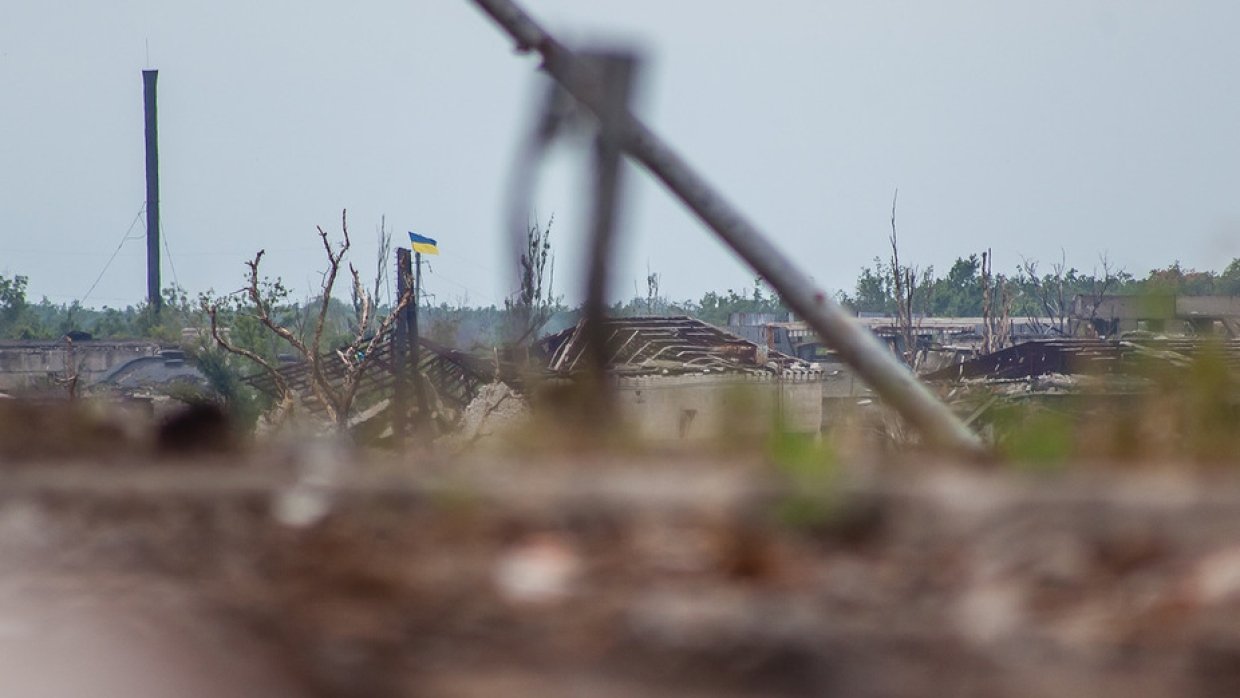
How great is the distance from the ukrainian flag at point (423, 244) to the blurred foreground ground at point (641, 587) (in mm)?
16479

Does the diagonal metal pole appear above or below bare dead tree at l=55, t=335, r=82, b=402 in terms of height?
above

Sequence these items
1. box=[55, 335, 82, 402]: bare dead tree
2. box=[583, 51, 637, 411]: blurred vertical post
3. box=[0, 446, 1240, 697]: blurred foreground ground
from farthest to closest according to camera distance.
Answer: box=[55, 335, 82, 402]: bare dead tree → box=[583, 51, 637, 411]: blurred vertical post → box=[0, 446, 1240, 697]: blurred foreground ground

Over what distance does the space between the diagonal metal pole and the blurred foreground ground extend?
155 cm

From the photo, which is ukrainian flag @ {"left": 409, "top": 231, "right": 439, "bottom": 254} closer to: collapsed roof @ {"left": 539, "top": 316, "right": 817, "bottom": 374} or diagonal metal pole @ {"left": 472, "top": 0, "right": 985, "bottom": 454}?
collapsed roof @ {"left": 539, "top": 316, "right": 817, "bottom": 374}

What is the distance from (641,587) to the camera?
196cm

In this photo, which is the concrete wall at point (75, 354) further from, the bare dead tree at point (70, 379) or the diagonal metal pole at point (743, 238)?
the diagonal metal pole at point (743, 238)

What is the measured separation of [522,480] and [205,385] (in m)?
34.7

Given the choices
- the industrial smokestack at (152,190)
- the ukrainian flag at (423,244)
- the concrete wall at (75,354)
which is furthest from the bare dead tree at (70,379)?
the industrial smokestack at (152,190)

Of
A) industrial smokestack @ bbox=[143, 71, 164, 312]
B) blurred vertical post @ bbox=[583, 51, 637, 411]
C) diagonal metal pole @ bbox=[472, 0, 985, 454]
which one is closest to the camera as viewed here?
blurred vertical post @ bbox=[583, 51, 637, 411]

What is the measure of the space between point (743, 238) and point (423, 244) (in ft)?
51.7

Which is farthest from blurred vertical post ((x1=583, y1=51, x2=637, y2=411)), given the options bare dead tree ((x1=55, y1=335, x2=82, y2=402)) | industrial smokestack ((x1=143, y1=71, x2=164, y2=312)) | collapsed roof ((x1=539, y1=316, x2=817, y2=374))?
industrial smokestack ((x1=143, y1=71, x2=164, y2=312))

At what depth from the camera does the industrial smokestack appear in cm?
5428

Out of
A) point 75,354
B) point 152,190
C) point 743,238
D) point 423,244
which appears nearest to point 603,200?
point 743,238

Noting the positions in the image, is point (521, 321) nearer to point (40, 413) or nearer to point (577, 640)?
point (40, 413)
